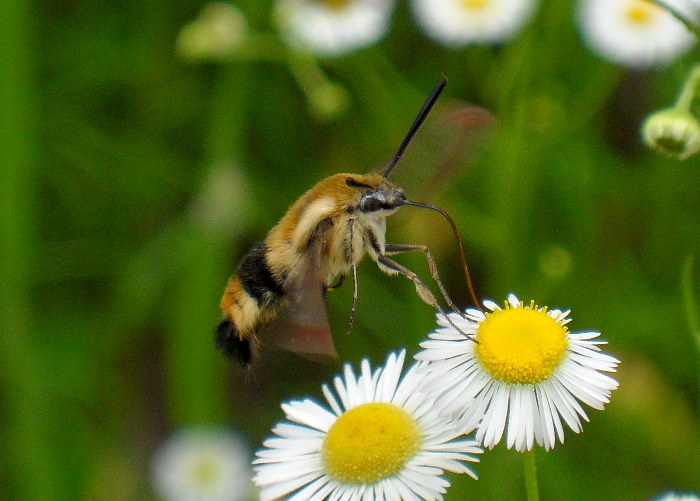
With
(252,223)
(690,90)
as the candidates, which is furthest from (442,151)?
(252,223)

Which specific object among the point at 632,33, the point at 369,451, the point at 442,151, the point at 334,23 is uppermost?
the point at 632,33

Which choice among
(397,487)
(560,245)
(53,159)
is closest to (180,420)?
→ (53,159)

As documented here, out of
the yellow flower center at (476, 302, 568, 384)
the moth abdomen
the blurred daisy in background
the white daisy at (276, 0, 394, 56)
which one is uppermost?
the white daisy at (276, 0, 394, 56)

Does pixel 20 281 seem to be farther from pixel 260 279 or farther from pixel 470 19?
pixel 470 19

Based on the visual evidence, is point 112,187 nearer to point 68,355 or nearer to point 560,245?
point 68,355

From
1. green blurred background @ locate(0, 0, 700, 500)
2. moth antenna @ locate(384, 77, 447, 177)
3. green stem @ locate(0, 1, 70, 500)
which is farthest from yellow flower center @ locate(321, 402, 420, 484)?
green stem @ locate(0, 1, 70, 500)

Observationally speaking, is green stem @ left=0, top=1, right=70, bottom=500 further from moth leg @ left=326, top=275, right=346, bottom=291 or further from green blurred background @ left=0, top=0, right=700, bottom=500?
moth leg @ left=326, top=275, right=346, bottom=291
